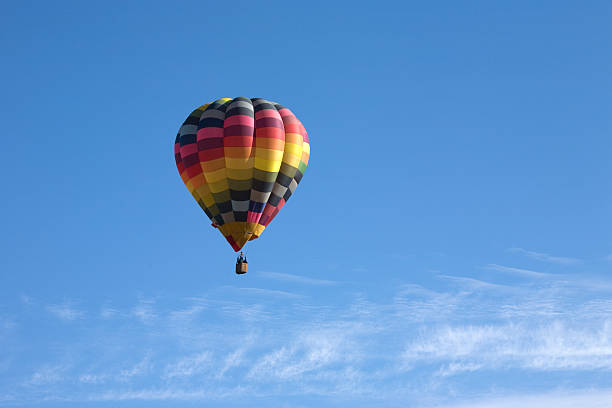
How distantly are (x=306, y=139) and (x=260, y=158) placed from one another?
15.1ft

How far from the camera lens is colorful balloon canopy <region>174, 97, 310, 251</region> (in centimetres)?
6456

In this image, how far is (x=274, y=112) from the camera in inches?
2608

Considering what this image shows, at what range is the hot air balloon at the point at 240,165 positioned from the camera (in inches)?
2542

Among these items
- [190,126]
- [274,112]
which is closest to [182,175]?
[190,126]

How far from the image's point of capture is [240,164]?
6444 cm

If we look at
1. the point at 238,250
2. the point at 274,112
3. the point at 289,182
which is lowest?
the point at 238,250

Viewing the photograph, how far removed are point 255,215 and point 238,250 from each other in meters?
2.46

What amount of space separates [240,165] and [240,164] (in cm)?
6

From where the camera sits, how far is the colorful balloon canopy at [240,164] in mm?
64562

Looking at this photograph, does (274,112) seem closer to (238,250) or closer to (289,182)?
(289,182)

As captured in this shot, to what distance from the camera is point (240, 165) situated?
6444 cm

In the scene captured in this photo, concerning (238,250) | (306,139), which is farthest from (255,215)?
(306,139)

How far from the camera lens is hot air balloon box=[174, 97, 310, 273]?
212 feet

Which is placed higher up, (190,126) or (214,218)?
(190,126)
